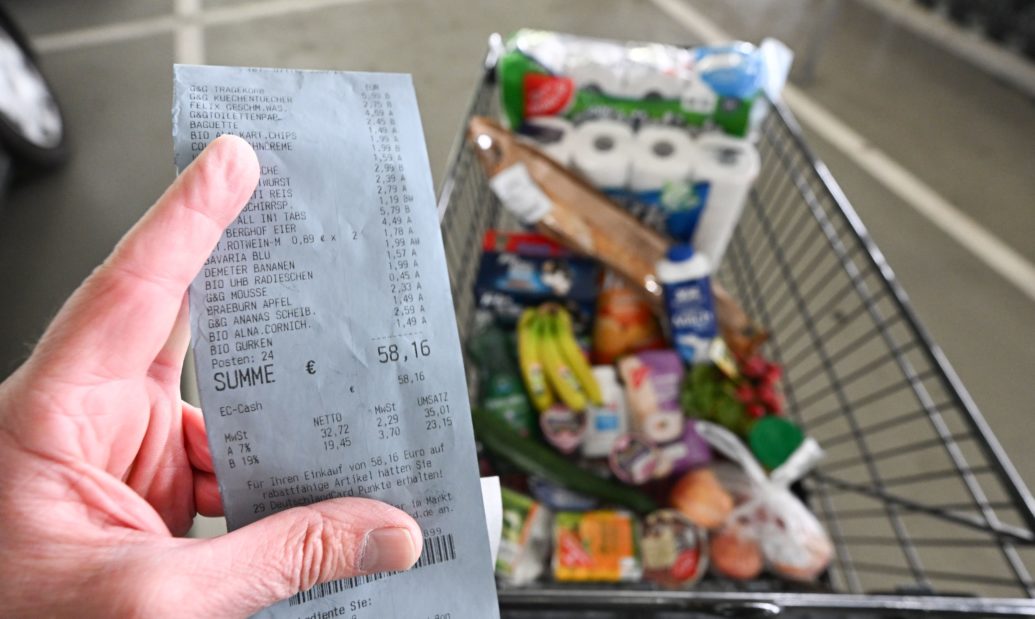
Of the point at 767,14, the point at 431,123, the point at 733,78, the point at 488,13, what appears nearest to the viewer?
the point at 733,78

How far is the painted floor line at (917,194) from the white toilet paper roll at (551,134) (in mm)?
1393

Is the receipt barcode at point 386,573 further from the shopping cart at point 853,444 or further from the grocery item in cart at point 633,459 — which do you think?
the grocery item in cart at point 633,459

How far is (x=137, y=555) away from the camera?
38 centimetres

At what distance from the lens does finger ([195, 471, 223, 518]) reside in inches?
20.8

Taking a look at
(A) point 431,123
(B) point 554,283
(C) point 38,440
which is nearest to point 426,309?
(C) point 38,440

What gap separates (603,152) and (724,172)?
0.23m

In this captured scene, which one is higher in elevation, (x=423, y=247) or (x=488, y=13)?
(x=488, y=13)

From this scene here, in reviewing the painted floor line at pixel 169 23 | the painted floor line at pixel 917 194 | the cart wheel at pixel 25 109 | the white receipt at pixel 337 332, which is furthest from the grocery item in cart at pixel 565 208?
the painted floor line at pixel 169 23

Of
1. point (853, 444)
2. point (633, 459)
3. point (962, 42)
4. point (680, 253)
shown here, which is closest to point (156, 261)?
A: point (633, 459)

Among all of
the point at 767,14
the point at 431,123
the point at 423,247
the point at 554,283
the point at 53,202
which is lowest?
the point at 423,247

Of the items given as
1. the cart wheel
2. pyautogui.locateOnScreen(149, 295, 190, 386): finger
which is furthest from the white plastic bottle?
the cart wheel

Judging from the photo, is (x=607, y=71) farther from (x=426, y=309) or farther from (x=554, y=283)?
(x=426, y=309)

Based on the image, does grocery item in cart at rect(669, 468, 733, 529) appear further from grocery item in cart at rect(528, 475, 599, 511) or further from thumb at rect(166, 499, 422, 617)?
thumb at rect(166, 499, 422, 617)

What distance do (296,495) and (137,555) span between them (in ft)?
0.33
